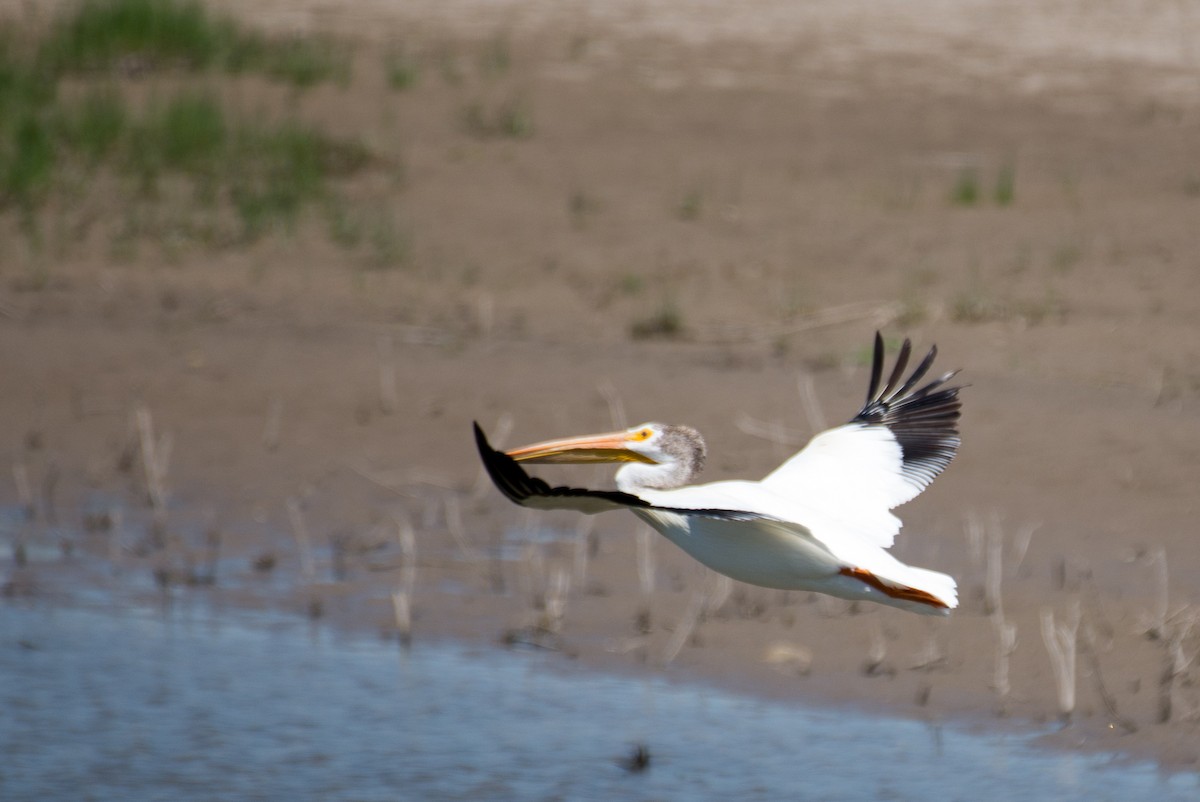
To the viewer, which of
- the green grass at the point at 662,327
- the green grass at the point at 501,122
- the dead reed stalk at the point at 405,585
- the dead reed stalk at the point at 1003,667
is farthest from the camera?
the green grass at the point at 501,122

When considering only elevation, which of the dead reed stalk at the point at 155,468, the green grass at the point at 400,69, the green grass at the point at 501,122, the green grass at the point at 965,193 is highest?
the green grass at the point at 400,69

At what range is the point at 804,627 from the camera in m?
6.40

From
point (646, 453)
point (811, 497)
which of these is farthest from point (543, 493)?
point (811, 497)

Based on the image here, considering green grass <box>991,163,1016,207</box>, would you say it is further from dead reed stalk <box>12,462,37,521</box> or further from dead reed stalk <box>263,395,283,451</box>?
dead reed stalk <box>12,462,37,521</box>

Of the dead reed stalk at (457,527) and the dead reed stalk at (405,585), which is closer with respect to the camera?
the dead reed stalk at (405,585)

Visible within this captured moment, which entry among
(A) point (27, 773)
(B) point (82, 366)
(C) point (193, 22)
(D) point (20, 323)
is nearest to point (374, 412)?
(B) point (82, 366)

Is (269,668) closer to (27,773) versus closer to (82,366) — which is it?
(27,773)

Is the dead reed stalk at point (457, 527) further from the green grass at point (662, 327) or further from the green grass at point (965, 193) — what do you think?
the green grass at point (965, 193)

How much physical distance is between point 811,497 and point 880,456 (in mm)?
309

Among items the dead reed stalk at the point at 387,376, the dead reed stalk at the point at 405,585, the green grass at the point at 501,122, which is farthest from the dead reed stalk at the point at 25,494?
the green grass at the point at 501,122

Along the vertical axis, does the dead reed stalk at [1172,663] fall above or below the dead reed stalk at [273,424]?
below

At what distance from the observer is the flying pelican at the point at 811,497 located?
4.68 metres

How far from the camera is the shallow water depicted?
5371 mm

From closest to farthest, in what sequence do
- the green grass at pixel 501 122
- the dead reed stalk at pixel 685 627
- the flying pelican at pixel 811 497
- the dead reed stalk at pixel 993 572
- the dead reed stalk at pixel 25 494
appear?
the flying pelican at pixel 811 497 → the dead reed stalk at pixel 685 627 → the dead reed stalk at pixel 993 572 → the dead reed stalk at pixel 25 494 → the green grass at pixel 501 122
